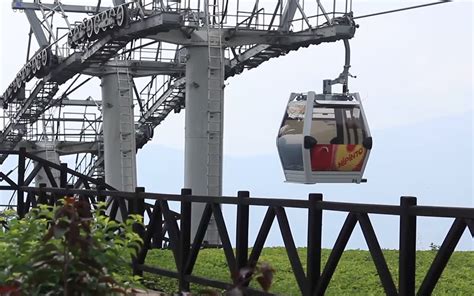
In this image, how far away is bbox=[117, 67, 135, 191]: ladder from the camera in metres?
41.8

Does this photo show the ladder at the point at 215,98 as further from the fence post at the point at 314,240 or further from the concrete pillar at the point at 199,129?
the fence post at the point at 314,240

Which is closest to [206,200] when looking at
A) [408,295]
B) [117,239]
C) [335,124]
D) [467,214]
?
[408,295]

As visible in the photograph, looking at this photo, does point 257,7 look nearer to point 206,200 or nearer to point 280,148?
point 280,148

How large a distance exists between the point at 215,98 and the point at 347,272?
19005 millimetres

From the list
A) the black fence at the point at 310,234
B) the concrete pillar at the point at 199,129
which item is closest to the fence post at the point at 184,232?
the black fence at the point at 310,234

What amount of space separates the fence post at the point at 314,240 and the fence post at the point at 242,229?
1.30 meters

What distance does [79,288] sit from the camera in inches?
187

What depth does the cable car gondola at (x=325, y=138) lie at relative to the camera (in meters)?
→ 26.3

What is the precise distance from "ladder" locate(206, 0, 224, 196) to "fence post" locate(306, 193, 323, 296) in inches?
918

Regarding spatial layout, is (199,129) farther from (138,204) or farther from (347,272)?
(138,204)

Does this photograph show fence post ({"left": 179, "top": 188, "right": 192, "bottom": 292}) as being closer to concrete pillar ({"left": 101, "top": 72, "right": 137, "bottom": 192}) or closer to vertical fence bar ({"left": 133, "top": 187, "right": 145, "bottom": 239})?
vertical fence bar ({"left": 133, "top": 187, "right": 145, "bottom": 239})

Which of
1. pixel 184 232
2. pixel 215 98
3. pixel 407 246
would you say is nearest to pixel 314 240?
pixel 407 246

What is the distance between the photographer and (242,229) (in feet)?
36.3

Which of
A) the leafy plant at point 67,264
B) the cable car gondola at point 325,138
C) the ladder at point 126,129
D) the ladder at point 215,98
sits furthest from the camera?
the ladder at point 126,129
